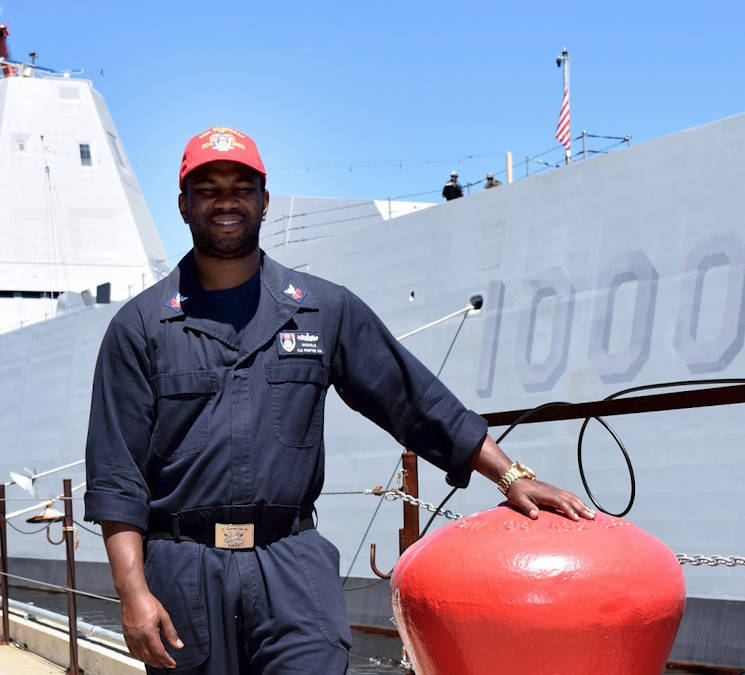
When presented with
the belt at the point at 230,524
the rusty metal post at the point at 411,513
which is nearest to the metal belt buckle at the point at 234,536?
the belt at the point at 230,524

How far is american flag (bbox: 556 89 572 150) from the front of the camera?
31.4 ft

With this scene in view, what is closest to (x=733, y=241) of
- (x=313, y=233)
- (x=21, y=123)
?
(x=313, y=233)

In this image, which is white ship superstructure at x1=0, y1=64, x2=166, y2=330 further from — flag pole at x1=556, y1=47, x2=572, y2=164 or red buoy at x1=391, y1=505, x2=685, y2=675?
red buoy at x1=391, y1=505, x2=685, y2=675

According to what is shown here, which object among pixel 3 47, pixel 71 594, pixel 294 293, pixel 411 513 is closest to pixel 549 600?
pixel 294 293

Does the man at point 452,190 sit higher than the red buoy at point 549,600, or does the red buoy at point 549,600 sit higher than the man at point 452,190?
the man at point 452,190

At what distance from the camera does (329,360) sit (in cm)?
204

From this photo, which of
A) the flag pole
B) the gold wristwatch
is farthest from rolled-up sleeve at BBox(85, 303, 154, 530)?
the flag pole

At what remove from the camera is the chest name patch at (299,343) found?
1973mm

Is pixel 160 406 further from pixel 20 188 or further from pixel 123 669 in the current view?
pixel 20 188

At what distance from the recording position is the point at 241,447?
6.20ft

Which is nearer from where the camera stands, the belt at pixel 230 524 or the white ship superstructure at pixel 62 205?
the belt at pixel 230 524

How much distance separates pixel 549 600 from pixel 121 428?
0.84 metres

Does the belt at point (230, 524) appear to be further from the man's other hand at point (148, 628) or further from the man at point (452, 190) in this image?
the man at point (452, 190)

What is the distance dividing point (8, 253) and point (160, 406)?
16190 mm
